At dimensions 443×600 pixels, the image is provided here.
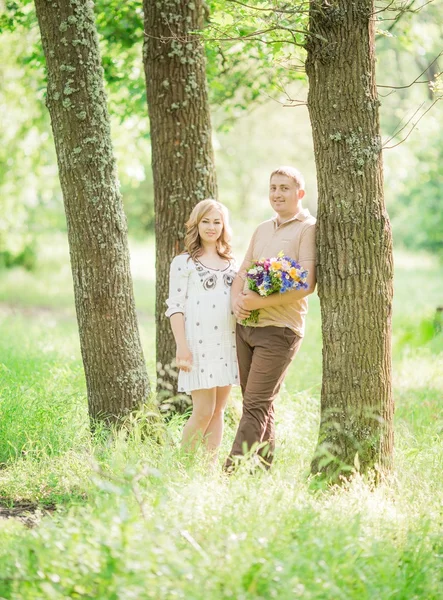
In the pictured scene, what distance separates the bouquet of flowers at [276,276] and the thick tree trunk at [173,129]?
4.96 ft

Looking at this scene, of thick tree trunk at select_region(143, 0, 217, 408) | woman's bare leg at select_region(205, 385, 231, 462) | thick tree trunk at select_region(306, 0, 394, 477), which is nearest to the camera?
thick tree trunk at select_region(306, 0, 394, 477)

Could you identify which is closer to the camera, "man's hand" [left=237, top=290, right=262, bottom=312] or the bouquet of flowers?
the bouquet of flowers

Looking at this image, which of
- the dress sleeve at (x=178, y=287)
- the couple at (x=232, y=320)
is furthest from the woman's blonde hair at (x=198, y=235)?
the dress sleeve at (x=178, y=287)

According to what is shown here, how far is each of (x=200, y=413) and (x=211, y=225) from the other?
1.26 m

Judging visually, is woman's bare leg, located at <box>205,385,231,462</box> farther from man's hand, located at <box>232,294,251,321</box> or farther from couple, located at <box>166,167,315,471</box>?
man's hand, located at <box>232,294,251,321</box>

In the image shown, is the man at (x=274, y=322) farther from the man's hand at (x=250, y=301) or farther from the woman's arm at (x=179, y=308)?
the woman's arm at (x=179, y=308)

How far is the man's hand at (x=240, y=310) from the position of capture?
179 inches

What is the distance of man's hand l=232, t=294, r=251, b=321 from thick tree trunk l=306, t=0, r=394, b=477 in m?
0.49


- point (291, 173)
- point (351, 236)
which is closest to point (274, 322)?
point (351, 236)

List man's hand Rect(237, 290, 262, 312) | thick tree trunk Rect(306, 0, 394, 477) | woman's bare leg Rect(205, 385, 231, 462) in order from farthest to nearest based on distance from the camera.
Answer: woman's bare leg Rect(205, 385, 231, 462)
man's hand Rect(237, 290, 262, 312)
thick tree trunk Rect(306, 0, 394, 477)

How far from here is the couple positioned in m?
4.57

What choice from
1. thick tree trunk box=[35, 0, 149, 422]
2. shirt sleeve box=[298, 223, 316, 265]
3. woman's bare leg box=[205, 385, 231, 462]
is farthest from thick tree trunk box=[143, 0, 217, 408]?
shirt sleeve box=[298, 223, 316, 265]

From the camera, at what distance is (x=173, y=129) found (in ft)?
18.7

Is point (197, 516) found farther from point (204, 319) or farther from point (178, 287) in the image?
point (178, 287)
